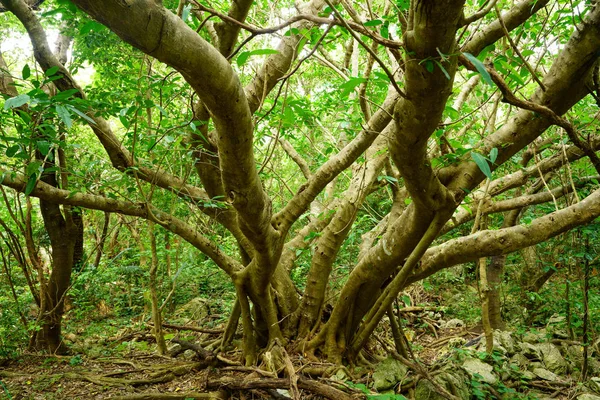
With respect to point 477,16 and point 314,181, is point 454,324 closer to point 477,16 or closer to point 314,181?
point 314,181

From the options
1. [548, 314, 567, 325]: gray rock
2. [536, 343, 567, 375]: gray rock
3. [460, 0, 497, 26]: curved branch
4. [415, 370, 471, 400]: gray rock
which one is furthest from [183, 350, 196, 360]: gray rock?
[548, 314, 567, 325]: gray rock

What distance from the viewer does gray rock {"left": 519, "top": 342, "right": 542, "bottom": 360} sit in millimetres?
4549

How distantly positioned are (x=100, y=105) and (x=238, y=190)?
1.21 m

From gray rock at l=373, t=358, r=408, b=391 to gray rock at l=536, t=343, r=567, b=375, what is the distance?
2139 millimetres

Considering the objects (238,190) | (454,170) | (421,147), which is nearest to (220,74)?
(238,190)

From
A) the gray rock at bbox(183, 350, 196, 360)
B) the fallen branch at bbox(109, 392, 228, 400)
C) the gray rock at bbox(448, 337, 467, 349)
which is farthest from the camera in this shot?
the gray rock at bbox(448, 337, 467, 349)

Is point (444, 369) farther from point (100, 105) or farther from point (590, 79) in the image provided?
point (100, 105)

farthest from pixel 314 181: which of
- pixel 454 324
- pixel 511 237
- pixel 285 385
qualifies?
pixel 454 324

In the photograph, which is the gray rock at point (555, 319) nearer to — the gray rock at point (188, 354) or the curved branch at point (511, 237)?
the curved branch at point (511, 237)

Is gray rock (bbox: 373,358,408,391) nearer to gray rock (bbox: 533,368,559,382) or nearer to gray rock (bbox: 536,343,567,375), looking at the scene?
gray rock (bbox: 533,368,559,382)

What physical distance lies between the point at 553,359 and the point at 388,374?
244 cm

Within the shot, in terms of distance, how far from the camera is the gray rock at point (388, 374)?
11.1 ft

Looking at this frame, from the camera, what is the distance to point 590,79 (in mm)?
1874

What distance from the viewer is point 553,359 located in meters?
4.43
